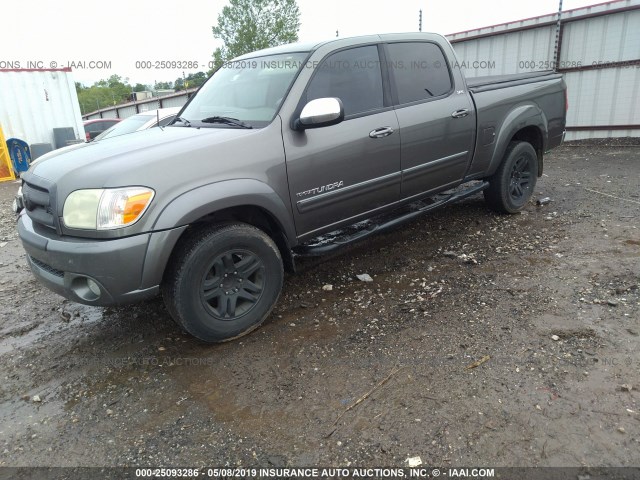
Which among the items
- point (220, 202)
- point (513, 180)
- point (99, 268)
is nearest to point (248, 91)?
point (220, 202)

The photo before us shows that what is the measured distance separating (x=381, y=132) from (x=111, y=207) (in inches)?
80.3

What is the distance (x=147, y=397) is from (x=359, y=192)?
6.67 ft

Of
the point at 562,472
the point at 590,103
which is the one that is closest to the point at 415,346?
the point at 562,472

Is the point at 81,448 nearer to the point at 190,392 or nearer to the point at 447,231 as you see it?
the point at 190,392

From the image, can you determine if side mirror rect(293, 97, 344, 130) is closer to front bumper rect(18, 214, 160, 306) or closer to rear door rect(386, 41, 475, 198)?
rear door rect(386, 41, 475, 198)

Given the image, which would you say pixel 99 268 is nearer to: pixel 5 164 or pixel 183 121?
pixel 183 121

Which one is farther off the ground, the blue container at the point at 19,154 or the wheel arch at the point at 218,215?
the wheel arch at the point at 218,215

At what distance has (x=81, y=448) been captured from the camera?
2.24m

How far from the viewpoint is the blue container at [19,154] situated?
1143 cm

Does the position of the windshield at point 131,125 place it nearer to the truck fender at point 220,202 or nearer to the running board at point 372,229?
the running board at point 372,229

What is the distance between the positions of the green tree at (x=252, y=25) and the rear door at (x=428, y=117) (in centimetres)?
3456

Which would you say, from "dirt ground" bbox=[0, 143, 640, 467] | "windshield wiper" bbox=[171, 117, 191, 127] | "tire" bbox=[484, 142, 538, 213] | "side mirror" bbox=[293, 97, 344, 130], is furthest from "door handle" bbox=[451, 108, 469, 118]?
"windshield wiper" bbox=[171, 117, 191, 127]

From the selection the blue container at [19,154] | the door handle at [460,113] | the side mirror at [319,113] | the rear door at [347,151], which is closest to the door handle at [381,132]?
the rear door at [347,151]

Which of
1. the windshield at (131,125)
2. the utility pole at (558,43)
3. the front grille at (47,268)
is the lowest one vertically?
the front grille at (47,268)
